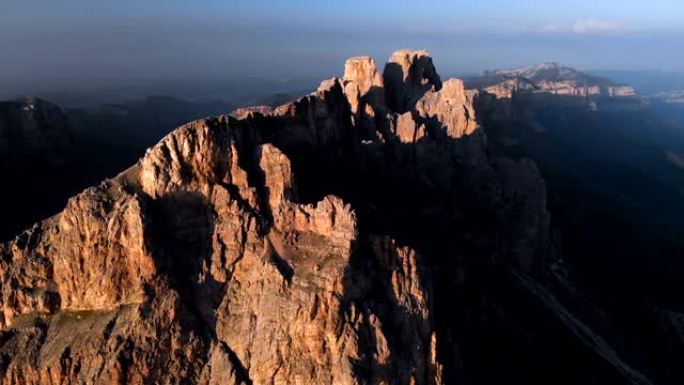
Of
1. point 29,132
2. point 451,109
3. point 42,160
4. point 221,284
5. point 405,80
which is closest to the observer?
point 221,284

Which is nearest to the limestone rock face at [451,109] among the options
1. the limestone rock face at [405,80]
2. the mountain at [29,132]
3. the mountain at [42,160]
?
the limestone rock face at [405,80]

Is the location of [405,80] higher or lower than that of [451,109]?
higher

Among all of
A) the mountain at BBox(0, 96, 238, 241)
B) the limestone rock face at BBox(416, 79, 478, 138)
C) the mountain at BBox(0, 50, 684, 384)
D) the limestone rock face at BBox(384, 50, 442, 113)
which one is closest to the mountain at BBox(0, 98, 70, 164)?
the mountain at BBox(0, 96, 238, 241)

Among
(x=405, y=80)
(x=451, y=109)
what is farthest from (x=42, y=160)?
(x=451, y=109)

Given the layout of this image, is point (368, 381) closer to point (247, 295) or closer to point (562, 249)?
point (247, 295)

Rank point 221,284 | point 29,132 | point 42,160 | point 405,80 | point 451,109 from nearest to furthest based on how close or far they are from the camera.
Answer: point 221,284, point 451,109, point 405,80, point 42,160, point 29,132

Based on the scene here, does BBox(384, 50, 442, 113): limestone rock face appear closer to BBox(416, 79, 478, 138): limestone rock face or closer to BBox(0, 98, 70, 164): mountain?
BBox(416, 79, 478, 138): limestone rock face

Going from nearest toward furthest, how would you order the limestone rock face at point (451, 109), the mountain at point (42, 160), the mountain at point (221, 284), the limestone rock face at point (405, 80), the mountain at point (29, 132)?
the mountain at point (221, 284), the limestone rock face at point (451, 109), the limestone rock face at point (405, 80), the mountain at point (42, 160), the mountain at point (29, 132)

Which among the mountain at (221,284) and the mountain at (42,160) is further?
the mountain at (42,160)

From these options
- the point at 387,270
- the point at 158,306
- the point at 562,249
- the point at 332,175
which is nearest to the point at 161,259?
the point at 158,306

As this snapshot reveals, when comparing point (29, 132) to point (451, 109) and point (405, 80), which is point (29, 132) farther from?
point (451, 109)

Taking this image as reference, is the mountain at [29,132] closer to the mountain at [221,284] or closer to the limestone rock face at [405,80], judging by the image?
the limestone rock face at [405,80]
